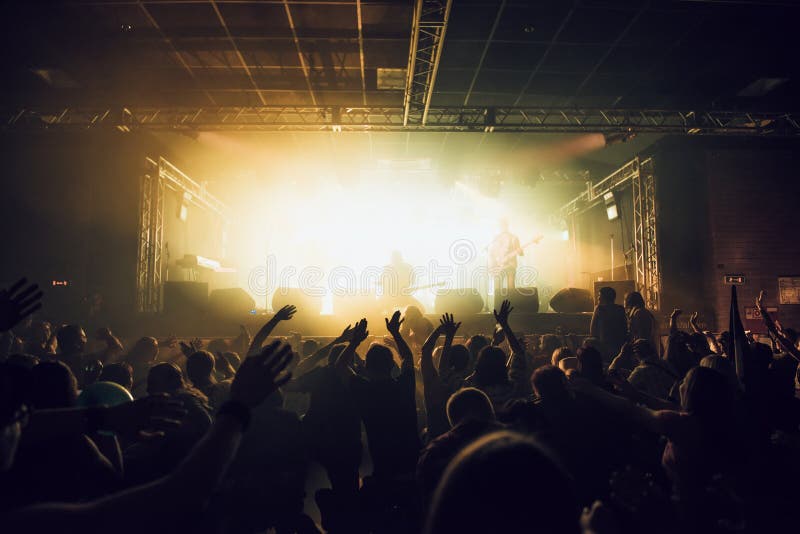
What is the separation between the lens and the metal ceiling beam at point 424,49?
25.2 ft

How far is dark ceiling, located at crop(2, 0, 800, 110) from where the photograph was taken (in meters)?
8.39

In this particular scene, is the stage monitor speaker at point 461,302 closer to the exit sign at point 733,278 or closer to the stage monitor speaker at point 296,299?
the stage monitor speaker at point 296,299

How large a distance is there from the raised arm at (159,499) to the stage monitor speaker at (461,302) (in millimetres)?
10158

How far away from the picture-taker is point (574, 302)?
11.2 m

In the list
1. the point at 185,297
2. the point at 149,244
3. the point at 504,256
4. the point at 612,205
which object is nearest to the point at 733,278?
the point at 612,205

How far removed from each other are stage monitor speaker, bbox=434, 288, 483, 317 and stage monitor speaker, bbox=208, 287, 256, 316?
470 centimetres

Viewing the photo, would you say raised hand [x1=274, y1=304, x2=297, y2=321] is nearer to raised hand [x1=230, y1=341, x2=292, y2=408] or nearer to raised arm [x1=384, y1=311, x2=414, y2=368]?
raised arm [x1=384, y1=311, x2=414, y2=368]

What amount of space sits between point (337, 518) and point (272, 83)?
1060 cm

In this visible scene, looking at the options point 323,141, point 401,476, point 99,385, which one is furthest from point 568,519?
point 323,141

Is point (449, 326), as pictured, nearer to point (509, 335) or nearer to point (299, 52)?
point (509, 335)

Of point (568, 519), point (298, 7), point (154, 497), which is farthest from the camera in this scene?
point (298, 7)

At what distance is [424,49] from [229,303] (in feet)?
23.3

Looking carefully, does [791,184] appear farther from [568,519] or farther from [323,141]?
[568,519]

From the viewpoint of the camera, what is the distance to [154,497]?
98 centimetres
